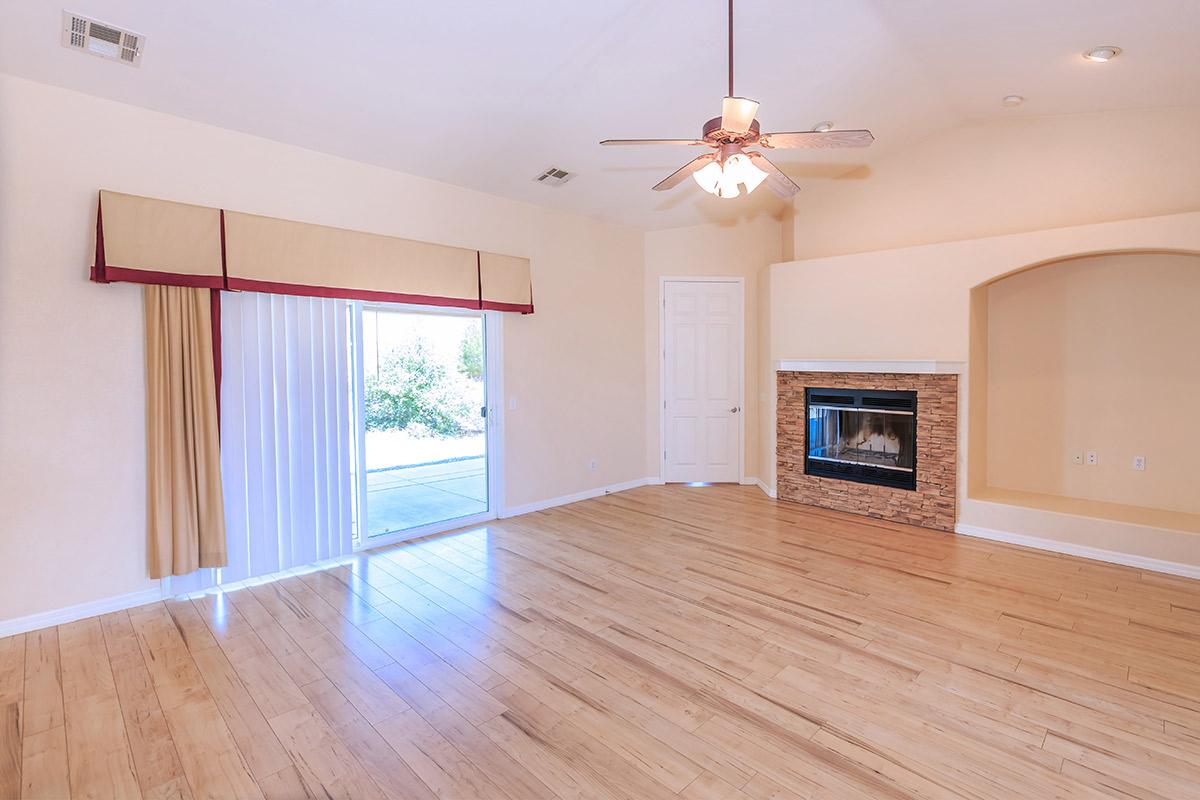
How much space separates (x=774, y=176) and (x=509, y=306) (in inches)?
112

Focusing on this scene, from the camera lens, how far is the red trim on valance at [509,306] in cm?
504

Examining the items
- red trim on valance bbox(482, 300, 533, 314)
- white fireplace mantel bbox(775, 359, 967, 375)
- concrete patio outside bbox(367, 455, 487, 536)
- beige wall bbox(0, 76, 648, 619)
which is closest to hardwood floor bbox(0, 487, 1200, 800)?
beige wall bbox(0, 76, 648, 619)

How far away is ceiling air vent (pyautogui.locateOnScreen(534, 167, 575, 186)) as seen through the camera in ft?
15.8

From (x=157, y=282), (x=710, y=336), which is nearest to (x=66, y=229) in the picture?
(x=157, y=282)

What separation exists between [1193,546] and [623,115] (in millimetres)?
4884

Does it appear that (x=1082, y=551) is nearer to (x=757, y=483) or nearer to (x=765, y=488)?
(x=765, y=488)

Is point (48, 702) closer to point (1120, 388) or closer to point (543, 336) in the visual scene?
point (543, 336)

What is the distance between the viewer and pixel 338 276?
4.14m

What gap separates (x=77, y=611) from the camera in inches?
129

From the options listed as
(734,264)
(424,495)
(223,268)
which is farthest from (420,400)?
(734,264)

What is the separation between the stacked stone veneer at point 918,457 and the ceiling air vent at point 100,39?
215 inches

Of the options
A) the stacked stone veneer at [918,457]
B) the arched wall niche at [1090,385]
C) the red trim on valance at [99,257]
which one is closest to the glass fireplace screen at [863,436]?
the stacked stone veneer at [918,457]

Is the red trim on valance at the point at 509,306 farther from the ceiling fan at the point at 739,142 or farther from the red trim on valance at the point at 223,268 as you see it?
the ceiling fan at the point at 739,142

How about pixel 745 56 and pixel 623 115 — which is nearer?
pixel 745 56
